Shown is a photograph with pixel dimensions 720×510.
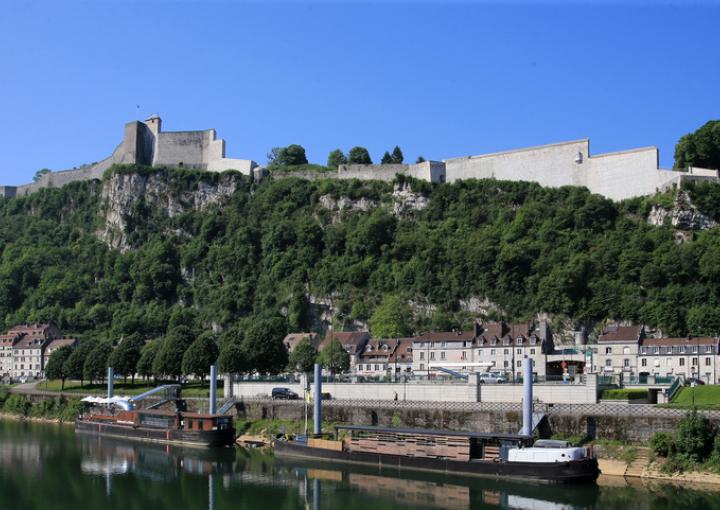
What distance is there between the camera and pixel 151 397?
196ft

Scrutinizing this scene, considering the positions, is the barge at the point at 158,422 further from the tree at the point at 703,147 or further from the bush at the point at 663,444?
the tree at the point at 703,147

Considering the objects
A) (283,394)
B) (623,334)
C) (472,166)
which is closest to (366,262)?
(472,166)

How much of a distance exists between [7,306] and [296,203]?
34696mm

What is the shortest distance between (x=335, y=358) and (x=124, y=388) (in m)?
16.3

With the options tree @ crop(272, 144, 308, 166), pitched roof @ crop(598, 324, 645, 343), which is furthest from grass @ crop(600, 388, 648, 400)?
tree @ crop(272, 144, 308, 166)

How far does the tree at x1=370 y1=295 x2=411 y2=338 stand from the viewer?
74.2 meters

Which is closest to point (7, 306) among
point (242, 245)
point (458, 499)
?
point (242, 245)

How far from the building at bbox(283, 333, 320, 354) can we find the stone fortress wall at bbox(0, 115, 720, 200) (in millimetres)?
23586

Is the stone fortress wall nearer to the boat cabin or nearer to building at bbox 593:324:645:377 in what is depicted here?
building at bbox 593:324:645:377

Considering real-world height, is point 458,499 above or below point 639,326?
below

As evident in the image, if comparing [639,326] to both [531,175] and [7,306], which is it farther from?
[7,306]

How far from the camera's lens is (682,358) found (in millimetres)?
57125

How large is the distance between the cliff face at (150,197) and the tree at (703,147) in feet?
155

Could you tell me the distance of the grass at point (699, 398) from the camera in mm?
36094
